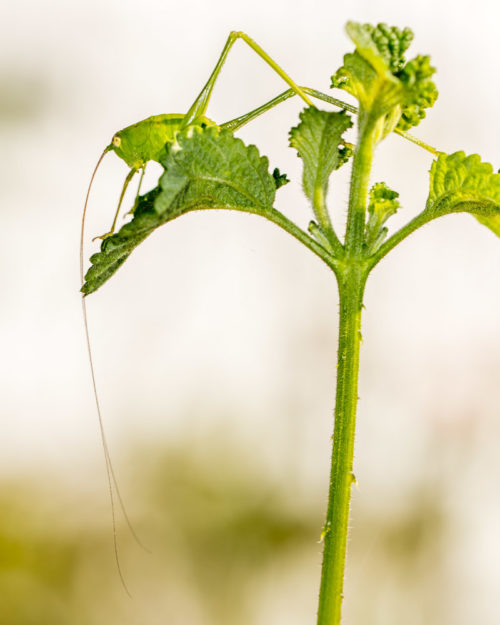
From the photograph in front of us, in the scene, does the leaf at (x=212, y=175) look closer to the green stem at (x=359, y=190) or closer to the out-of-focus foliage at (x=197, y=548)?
the green stem at (x=359, y=190)

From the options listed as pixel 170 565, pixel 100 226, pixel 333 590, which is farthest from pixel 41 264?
pixel 333 590

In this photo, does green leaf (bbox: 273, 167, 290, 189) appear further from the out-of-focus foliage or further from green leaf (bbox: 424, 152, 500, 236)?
the out-of-focus foliage

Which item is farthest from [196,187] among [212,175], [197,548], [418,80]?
[197,548]

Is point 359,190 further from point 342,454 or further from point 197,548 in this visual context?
point 197,548

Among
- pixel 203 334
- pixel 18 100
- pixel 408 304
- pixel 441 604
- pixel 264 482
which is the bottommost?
pixel 441 604

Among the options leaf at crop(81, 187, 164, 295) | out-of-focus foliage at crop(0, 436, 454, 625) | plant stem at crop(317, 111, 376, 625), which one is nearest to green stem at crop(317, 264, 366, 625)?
plant stem at crop(317, 111, 376, 625)

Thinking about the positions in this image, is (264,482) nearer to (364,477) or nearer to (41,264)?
(364,477)

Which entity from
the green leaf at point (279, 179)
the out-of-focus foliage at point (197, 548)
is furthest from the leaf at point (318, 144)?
the out-of-focus foliage at point (197, 548)
